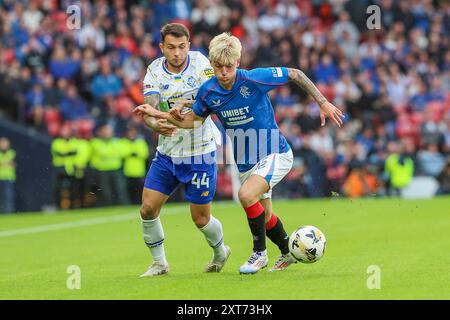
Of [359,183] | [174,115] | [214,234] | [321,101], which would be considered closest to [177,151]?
[174,115]

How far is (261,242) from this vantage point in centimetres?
989

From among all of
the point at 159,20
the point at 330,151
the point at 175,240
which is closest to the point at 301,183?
the point at 330,151

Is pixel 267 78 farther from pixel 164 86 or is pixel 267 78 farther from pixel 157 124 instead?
pixel 157 124

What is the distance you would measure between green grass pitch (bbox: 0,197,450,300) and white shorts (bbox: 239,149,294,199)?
92cm

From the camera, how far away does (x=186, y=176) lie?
1012 cm

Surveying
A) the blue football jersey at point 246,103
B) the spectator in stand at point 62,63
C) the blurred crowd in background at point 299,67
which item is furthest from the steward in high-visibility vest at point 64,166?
the blue football jersey at point 246,103

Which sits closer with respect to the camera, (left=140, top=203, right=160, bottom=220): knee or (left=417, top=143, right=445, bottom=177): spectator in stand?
(left=140, top=203, right=160, bottom=220): knee

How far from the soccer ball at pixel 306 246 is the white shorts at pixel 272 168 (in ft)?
1.77

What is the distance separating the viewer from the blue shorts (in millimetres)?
10109

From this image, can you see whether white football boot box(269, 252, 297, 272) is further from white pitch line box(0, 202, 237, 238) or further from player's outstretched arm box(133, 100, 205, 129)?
white pitch line box(0, 202, 237, 238)

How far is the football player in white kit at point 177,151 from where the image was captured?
32.7 ft

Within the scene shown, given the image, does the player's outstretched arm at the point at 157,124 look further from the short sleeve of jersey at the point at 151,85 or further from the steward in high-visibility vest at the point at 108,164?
the steward in high-visibility vest at the point at 108,164

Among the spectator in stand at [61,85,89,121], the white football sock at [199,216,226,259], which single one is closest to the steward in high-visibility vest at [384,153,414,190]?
the spectator in stand at [61,85,89,121]
